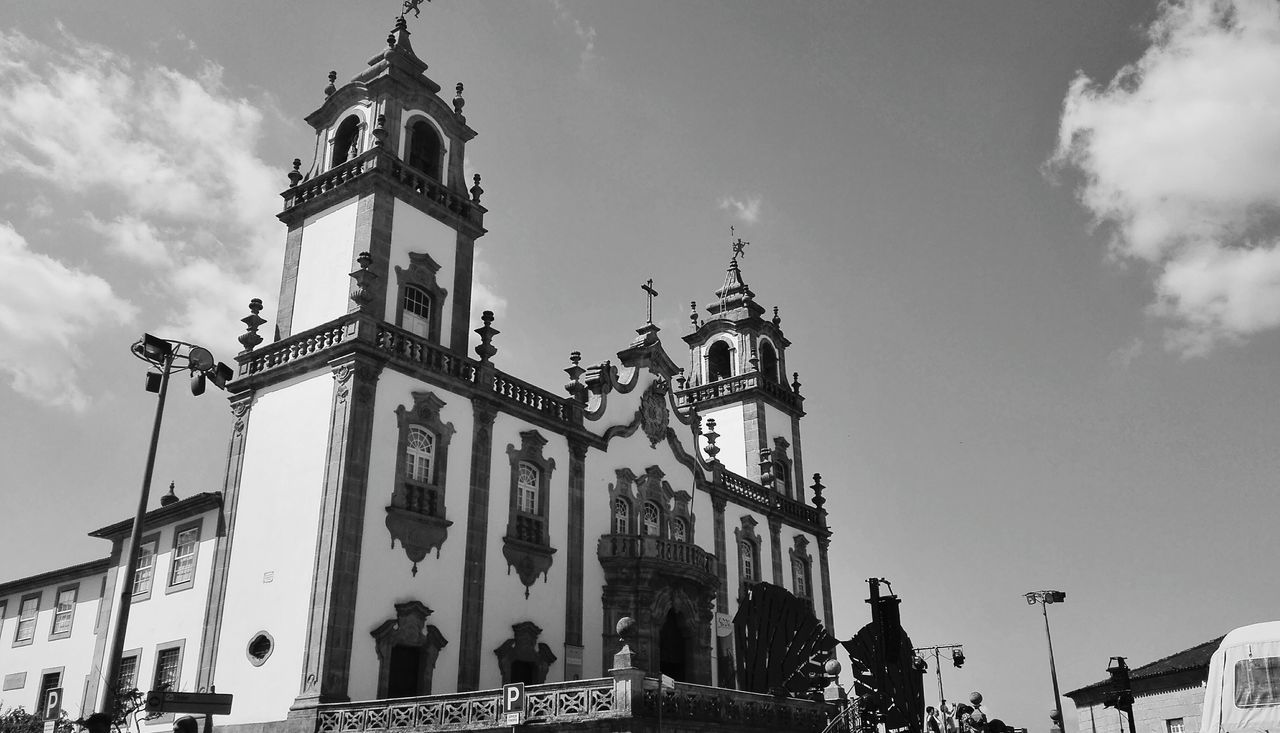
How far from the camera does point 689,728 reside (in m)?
20.0

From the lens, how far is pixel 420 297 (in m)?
27.9

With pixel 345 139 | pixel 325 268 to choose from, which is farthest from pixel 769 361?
pixel 325 268

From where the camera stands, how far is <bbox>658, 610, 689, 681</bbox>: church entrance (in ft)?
101

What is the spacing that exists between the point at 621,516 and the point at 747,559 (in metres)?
7.96

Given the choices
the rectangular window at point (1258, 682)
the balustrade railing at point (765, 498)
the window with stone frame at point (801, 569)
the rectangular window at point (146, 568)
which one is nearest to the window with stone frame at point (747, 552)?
the balustrade railing at point (765, 498)

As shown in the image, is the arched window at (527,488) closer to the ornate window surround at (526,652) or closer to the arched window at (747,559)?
the ornate window surround at (526,652)

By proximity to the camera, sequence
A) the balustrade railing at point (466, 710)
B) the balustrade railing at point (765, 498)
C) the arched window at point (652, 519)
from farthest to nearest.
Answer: the balustrade railing at point (765, 498), the arched window at point (652, 519), the balustrade railing at point (466, 710)

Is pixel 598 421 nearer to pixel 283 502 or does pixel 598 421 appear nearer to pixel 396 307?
pixel 396 307

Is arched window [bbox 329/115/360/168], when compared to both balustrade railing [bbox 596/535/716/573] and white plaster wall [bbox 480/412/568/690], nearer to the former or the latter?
white plaster wall [bbox 480/412/568/690]

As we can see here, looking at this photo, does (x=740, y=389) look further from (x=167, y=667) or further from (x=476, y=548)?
(x=167, y=667)

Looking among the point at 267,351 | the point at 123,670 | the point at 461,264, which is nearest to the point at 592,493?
the point at 461,264

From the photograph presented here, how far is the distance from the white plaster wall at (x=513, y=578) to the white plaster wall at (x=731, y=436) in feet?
45.4

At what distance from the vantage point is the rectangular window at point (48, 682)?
30.9 meters

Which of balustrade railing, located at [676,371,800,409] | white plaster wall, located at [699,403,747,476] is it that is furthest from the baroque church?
balustrade railing, located at [676,371,800,409]
